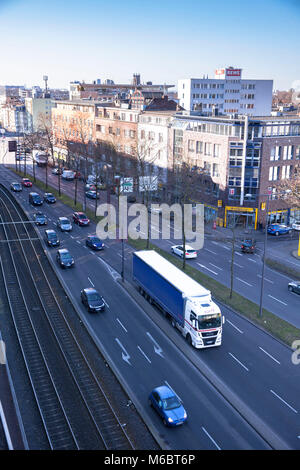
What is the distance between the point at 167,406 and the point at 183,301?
9.60 m

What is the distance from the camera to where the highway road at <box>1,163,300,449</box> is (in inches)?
912

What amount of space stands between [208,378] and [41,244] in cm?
3218

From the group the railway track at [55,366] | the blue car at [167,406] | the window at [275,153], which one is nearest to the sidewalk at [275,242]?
the window at [275,153]

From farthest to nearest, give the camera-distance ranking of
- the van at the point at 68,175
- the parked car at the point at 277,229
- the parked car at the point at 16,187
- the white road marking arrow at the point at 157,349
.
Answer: the van at the point at 68,175, the parked car at the point at 16,187, the parked car at the point at 277,229, the white road marking arrow at the point at 157,349

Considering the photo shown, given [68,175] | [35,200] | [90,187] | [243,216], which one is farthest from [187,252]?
[68,175]

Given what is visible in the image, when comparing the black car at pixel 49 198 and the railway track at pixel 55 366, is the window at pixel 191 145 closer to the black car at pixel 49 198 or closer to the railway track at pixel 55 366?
the black car at pixel 49 198

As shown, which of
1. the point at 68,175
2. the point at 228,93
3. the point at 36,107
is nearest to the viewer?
the point at 68,175

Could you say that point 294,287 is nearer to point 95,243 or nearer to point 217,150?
point 95,243

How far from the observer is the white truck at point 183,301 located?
30750 mm

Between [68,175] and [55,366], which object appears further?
[68,175]

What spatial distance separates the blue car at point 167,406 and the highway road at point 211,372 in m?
0.51

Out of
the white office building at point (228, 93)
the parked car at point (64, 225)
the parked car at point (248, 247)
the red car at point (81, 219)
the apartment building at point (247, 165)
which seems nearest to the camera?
the parked car at point (248, 247)

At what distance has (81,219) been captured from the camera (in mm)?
62688
